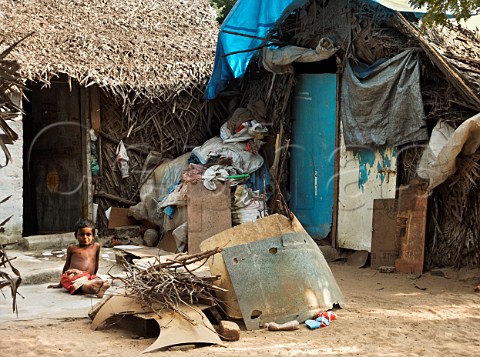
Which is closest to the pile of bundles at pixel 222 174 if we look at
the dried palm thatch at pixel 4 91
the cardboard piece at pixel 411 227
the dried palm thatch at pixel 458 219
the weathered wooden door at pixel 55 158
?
the weathered wooden door at pixel 55 158

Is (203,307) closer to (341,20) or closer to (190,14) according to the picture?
(341,20)

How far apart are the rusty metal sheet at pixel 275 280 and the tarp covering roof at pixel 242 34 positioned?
4550 millimetres

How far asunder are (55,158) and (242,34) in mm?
3659

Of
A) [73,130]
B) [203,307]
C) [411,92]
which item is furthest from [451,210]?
[73,130]

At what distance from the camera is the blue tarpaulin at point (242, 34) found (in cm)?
1023

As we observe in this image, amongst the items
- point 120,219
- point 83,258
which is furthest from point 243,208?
point 83,258

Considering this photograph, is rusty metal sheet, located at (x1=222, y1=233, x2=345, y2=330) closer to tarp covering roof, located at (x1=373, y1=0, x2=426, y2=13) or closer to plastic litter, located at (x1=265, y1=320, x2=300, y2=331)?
plastic litter, located at (x1=265, y1=320, x2=300, y2=331)

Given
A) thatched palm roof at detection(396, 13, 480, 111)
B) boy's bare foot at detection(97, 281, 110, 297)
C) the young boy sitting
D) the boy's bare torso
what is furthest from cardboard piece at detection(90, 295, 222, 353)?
thatched palm roof at detection(396, 13, 480, 111)

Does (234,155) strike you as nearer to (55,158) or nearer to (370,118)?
(370,118)

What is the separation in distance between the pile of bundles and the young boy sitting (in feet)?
8.23

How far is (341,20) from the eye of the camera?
9508mm

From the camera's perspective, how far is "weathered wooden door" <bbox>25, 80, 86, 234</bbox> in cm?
1114

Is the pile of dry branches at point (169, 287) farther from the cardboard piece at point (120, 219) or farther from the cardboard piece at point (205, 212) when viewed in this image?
the cardboard piece at point (120, 219)

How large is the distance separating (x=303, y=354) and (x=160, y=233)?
220 inches
